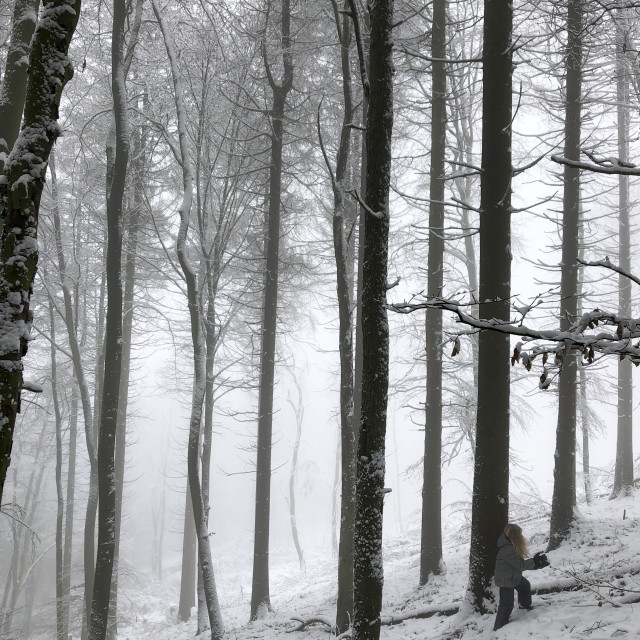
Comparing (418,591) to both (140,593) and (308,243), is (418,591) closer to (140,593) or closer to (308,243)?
(308,243)

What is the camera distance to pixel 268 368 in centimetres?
1179

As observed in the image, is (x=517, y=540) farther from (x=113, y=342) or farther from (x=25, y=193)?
(x=113, y=342)

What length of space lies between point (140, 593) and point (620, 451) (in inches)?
943

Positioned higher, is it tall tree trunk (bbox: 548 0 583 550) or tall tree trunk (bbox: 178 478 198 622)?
tall tree trunk (bbox: 548 0 583 550)

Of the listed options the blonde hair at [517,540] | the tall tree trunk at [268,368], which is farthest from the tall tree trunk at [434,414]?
the blonde hair at [517,540]

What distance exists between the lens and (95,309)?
1669 centimetres

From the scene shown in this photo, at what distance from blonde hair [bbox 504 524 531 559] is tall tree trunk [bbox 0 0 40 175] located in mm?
6379

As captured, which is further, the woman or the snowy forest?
the woman

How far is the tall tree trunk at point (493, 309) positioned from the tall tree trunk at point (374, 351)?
1.87 m

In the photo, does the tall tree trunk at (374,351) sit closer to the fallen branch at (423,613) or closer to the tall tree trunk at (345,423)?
the tall tree trunk at (345,423)

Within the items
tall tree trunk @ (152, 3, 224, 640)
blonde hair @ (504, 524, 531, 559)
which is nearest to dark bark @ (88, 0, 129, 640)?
tall tree trunk @ (152, 3, 224, 640)

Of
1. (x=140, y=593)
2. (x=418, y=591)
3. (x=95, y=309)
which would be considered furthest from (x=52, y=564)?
(x=418, y=591)

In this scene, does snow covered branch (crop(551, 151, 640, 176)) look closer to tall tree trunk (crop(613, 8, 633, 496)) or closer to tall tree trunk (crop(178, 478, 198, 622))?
tall tree trunk (crop(613, 8, 633, 496))

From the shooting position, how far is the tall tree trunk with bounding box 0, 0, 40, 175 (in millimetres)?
5332
